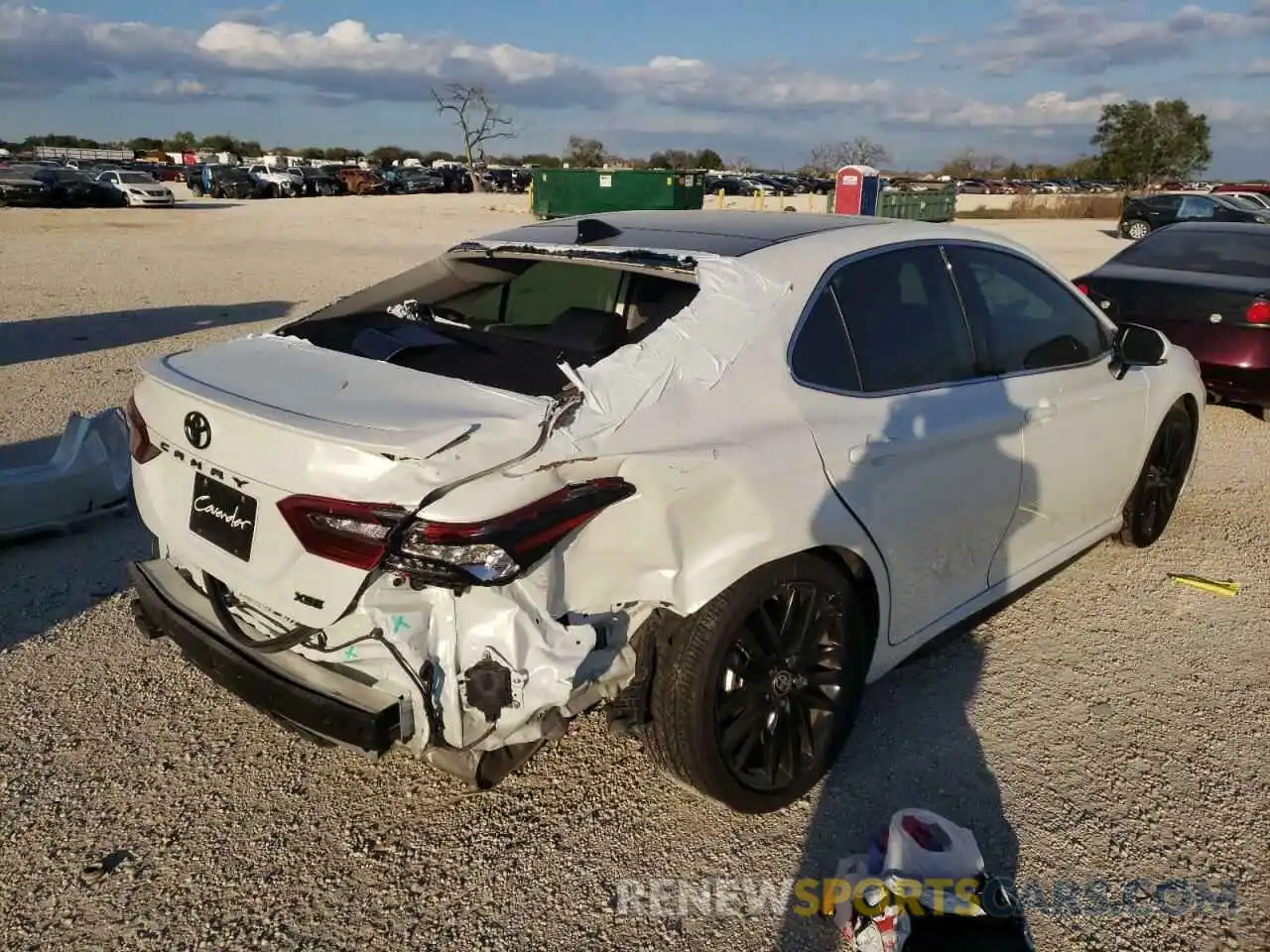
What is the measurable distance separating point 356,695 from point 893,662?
1.78m

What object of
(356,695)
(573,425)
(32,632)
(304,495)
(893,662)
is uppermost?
(573,425)

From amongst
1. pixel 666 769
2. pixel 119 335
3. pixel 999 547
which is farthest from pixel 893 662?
pixel 119 335

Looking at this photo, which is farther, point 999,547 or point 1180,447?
point 1180,447

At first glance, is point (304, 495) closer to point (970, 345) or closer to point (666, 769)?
point (666, 769)

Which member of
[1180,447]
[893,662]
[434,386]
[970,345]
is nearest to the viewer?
[434,386]

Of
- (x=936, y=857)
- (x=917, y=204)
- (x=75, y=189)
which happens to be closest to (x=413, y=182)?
(x=75, y=189)

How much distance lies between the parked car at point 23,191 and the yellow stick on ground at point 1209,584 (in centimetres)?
3831

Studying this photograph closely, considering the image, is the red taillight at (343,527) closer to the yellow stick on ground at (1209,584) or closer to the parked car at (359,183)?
the yellow stick on ground at (1209,584)

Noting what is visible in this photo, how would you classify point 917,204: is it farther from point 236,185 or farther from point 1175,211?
point 236,185

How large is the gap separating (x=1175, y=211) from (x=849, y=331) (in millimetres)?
30456

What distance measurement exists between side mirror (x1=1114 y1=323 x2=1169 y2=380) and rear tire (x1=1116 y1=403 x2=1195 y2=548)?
0.59 metres

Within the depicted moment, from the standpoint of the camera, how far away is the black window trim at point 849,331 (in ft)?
9.49

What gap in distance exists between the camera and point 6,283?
1424 centimetres

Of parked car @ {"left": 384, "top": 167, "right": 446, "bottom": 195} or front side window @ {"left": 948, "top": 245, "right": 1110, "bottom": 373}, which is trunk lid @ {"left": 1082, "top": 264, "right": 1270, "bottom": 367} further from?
parked car @ {"left": 384, "top": 167, "right": 446, "bottom": 195}
